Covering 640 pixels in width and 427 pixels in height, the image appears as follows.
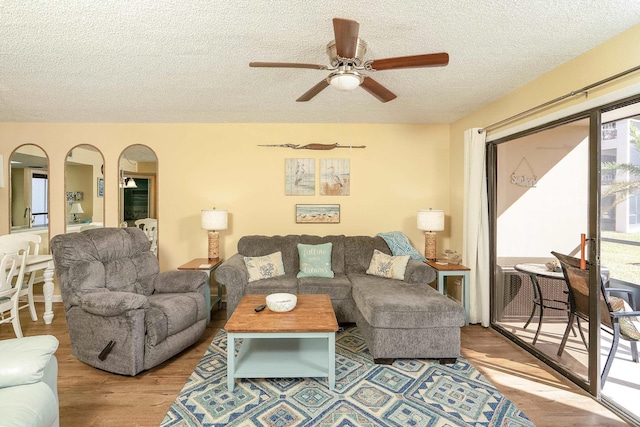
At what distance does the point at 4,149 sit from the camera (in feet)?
13.8

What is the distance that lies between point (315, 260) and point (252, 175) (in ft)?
5.05

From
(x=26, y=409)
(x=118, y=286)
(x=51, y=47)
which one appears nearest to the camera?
(x=26, y=409)

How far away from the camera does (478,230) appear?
3.45 m

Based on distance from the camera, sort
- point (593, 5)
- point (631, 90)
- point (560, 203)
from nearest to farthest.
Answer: point (593, 5), point (631, 90), point (560, 203)

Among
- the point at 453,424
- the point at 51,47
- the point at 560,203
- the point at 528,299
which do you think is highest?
the point at 51,47

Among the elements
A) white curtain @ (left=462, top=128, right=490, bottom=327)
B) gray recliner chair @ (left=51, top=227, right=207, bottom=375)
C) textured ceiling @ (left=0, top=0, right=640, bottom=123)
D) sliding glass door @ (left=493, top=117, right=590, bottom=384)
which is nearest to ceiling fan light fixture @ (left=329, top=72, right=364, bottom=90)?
textured ceiling @ (left=0, top=0, right=640, bottom=123)

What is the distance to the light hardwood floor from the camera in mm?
1937

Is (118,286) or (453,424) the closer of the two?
(453,424)

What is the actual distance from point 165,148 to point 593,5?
4458mm

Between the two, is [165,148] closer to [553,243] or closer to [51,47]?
[51,47]

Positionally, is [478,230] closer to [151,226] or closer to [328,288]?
[328,288]

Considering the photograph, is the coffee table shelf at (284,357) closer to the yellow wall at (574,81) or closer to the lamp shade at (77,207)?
the yellow wall at (574,81)

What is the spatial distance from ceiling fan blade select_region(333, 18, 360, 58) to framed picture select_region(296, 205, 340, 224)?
2.63 meters

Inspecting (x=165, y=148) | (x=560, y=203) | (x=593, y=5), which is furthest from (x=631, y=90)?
(x=165, y=148)
